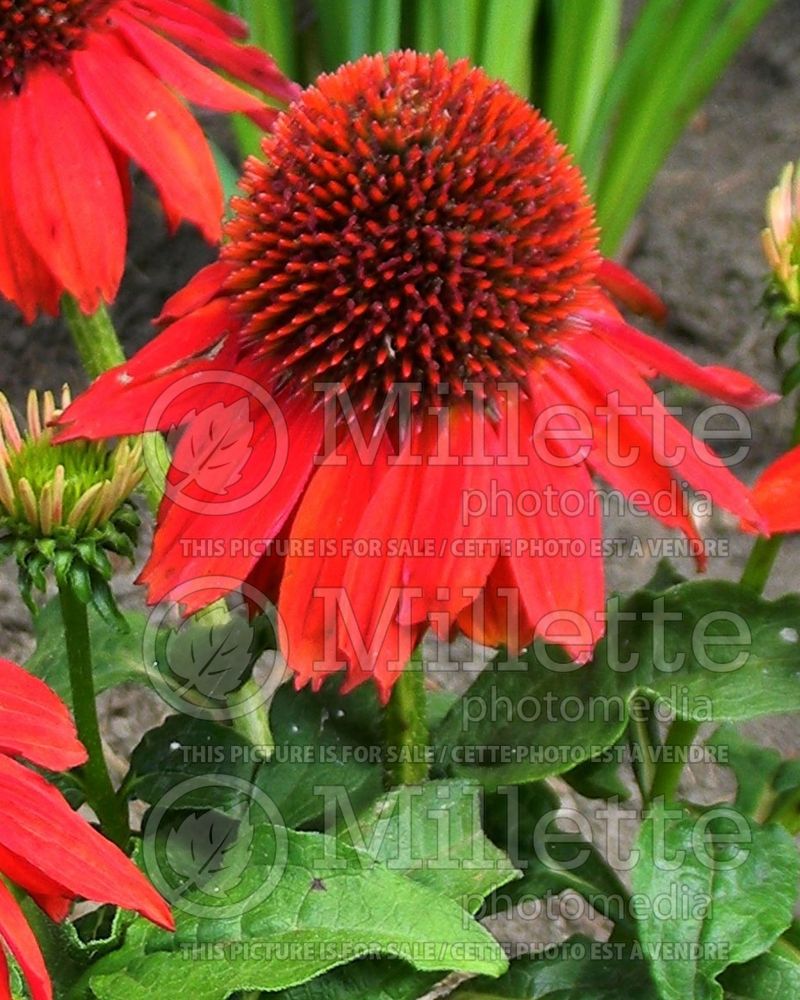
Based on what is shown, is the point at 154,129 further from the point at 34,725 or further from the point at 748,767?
the point at 748,767

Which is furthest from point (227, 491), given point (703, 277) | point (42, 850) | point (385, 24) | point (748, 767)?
point (703, 277)

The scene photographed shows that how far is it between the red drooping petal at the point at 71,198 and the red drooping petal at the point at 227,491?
0.28ft

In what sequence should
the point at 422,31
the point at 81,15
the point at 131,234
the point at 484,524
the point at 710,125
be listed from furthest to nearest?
the point at 710,125 < the point at 131,234 < the point at 422,31 < the point at 81,15 < the point at 484,524

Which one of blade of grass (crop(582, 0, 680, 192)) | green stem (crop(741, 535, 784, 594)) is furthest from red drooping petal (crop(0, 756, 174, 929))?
blade of grass (crop(582, 0, 680, 192))

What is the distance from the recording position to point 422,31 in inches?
53.1

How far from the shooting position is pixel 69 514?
527 mm

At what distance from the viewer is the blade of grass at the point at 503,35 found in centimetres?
132

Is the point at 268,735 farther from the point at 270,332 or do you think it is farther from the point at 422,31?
the point at 422,31

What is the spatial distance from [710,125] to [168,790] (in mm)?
1513

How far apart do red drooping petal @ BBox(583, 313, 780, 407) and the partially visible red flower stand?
0.97ft

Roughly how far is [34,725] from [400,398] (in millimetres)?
192

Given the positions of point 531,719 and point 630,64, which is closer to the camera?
point 531,719

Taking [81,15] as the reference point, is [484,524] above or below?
below

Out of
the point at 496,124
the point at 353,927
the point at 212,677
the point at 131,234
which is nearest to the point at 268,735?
the point at 212,677
